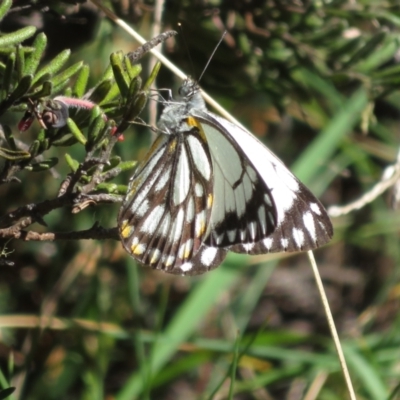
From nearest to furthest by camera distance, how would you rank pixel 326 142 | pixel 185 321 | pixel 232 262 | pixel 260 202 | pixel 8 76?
pixel 8 76
pixel 260 202
pixel 185 321
pixel 232 262
pixel 326 142

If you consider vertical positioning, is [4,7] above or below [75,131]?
above

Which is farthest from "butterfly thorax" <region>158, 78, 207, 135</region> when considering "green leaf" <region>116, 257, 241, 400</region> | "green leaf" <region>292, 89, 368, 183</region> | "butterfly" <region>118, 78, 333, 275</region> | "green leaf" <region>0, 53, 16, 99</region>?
"green leaf" <region>292, 89, 368, 183</region>

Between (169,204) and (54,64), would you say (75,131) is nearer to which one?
(54,64)

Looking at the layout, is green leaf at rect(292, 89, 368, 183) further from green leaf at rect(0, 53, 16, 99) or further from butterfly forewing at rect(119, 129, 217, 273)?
green leaf at rect(0, 53, 16, 99)

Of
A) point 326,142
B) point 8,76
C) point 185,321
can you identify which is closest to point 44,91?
point 8,76

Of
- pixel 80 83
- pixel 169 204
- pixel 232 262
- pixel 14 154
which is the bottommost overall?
pixel 232 262

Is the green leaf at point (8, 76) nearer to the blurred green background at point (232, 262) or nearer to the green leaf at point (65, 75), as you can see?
the green leaf at point (65, 75)
